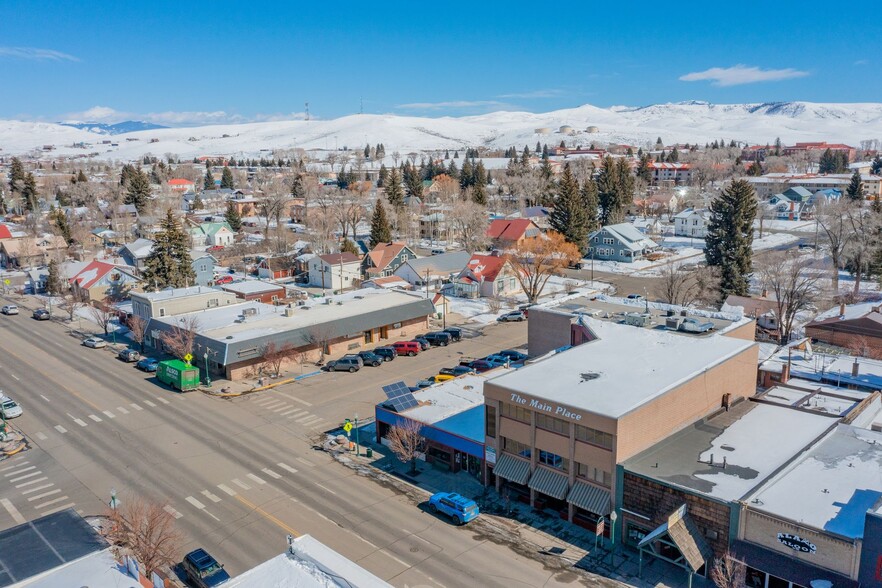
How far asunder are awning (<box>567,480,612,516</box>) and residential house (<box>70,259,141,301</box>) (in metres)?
58.2

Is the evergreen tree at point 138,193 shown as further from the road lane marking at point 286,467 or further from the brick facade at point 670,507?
the brick facade at point 670,507

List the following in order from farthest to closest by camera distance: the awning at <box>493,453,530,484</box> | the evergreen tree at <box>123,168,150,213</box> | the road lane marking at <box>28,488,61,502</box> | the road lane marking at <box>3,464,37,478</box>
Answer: the evergreen tree at <box>123,168,150,213</box> → the road lane marking at <box>3,464,37,478</box> → the road lane marking at <box>28,488,61,502</box> → the awning at <box>493,453,530,484</box>

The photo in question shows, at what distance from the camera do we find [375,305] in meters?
57.3

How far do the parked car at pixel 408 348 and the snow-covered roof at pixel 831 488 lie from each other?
30.6m

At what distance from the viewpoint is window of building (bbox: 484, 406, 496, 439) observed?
3083 centimetres

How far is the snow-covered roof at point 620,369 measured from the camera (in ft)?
92.6

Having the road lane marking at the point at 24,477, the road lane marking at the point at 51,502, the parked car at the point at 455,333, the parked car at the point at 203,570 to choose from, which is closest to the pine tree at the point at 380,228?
the parked car at the point at 455,333

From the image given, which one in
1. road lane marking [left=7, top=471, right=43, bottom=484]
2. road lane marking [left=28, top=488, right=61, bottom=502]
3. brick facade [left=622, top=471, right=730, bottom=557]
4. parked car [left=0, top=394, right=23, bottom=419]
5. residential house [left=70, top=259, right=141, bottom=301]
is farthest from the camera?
residential house [left=70, top=259, right=141, bottom=301]

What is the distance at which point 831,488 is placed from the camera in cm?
2398

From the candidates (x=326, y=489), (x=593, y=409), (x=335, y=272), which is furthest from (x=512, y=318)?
(x=593, y=409)

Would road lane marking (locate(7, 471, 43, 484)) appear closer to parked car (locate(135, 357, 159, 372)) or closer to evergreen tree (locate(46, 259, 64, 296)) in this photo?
parked car (locate(135, 357, 159, 372))

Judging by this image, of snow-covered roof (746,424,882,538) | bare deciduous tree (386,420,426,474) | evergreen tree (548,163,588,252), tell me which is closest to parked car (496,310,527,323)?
bare deciduous tree (386,420,426,474)

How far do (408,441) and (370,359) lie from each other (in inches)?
681

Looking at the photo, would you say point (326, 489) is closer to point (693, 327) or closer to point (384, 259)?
→ point (693, 327)
